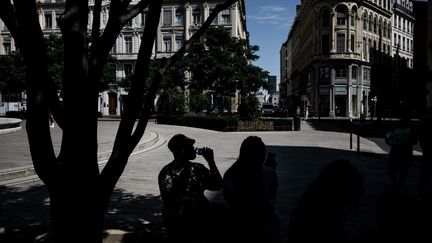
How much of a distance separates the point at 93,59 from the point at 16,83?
154ft

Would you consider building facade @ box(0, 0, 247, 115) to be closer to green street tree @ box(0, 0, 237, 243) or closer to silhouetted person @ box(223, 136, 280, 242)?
green street tree @ box(0, 0, 237, 243)

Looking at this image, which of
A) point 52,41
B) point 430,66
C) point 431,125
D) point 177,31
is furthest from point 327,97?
point 431,125

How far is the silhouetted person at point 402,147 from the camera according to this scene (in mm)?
7621

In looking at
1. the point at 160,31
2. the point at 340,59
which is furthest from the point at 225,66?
the point at 340,59

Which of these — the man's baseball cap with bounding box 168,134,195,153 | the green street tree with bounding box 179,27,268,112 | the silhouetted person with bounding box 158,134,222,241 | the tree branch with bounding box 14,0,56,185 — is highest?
the green street tree with bounding box 179,27,268,112

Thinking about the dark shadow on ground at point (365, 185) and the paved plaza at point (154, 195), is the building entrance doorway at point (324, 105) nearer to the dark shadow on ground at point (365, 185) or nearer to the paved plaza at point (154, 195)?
the dark shadow on ground at point (365, 185)

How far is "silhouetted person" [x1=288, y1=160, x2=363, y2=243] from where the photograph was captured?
2.67 meters

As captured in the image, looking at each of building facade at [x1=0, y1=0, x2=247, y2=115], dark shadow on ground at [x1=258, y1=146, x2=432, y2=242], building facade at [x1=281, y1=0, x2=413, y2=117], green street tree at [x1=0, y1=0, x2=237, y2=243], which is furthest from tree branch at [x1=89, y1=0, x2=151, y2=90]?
building facade at [x1=281, y1=0, x2=413, y2=117]

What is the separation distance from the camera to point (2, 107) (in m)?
57.1

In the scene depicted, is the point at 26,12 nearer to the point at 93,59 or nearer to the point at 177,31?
the point at 93,59

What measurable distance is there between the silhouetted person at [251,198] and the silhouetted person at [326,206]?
0.45m

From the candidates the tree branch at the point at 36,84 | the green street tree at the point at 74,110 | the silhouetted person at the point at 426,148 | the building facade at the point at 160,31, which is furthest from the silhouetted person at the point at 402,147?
the building facade at the point at 160,31

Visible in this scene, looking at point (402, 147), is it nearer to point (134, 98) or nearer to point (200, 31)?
point (200, 31)

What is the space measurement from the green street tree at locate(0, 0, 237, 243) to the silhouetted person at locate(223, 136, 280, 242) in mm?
855
